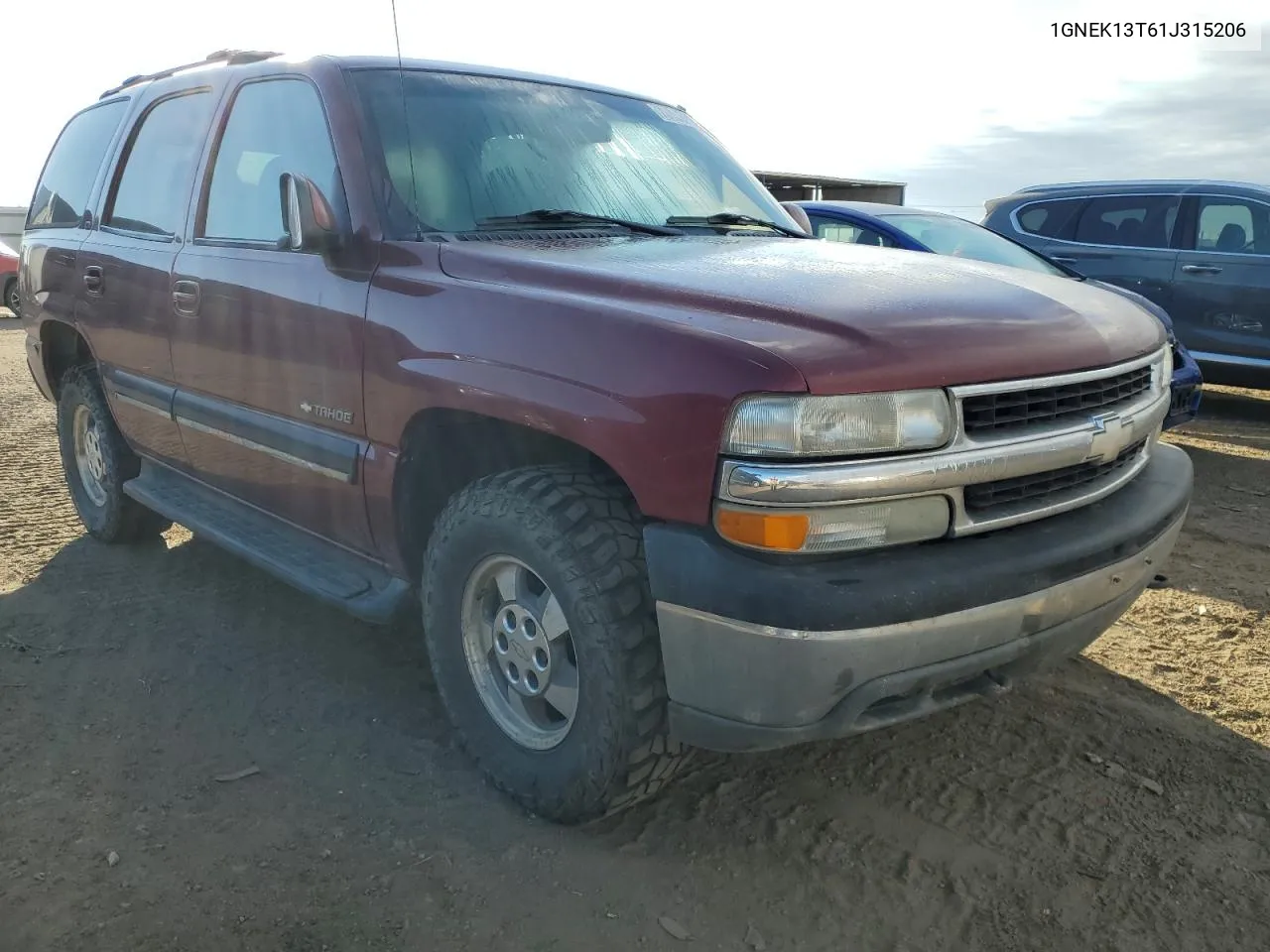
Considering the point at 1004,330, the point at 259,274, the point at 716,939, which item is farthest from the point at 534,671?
the point at 259,274

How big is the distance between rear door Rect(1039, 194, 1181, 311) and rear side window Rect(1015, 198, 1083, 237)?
0.30 feet

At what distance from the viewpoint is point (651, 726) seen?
238 centimetres

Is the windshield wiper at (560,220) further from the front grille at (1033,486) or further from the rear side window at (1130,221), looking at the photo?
the rear side window at (1130,221)

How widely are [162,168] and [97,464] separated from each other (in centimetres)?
159

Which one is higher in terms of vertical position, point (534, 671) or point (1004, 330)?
point (1004, 330)

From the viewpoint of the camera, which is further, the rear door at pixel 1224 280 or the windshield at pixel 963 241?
the rear door at pixel 1224 280

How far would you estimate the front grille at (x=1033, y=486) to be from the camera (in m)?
2.32

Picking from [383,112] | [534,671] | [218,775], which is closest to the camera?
[534,671]

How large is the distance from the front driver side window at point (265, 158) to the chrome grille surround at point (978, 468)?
5.71 ft

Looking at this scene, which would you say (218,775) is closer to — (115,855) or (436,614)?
(115,855)

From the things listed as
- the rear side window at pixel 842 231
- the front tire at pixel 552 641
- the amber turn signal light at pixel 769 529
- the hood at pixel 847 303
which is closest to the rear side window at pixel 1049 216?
the rear side window at pixel 842 231

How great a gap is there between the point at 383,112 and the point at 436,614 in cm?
152

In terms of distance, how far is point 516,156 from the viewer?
10.6 ft

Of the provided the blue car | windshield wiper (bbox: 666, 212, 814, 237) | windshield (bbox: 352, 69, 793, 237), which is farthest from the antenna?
the blue car
